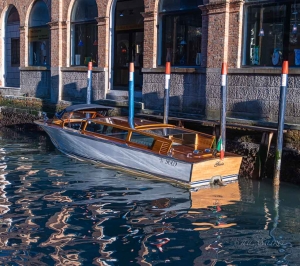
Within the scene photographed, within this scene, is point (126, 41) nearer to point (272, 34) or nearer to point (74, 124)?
point (74, 124)

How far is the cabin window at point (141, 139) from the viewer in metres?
11.2

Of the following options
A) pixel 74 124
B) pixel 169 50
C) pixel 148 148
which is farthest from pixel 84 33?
pixel 148 148

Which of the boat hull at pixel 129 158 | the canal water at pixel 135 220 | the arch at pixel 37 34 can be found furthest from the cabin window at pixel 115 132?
the arch at pixel 37 34

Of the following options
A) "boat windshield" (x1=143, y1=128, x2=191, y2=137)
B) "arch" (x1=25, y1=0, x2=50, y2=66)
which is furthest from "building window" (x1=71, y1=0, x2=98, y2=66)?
"boat windshield" (x1=143, y1=128, x2=191, y2=137)

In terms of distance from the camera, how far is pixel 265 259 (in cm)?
686

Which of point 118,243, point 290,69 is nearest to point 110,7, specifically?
point 290,69

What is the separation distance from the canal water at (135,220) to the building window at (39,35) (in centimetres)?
987

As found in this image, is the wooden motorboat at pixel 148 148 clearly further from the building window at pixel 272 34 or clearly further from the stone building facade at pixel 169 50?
the building window at pixel 272 34

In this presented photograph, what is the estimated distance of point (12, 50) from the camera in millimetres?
24750

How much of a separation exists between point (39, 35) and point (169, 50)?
757 centimetres

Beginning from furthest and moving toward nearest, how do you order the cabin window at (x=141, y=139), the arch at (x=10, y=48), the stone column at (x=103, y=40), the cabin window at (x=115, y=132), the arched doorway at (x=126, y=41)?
the arch at (x=10, y=48), the arched doorway at (x=126, y=41), the stone column at (x=103, y=40), the cabin window at (x=115, y=132), the cabin window at (x=141, y=139)

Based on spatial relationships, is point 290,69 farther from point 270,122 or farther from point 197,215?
point 197,215

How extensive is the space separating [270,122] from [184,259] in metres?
6.32

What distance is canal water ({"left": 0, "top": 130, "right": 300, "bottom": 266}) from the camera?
691cm
